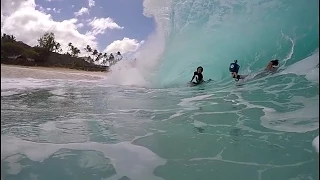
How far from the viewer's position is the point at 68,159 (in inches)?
77.2

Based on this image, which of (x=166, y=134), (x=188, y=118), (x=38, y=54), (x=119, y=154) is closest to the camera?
(x=38, y=54)

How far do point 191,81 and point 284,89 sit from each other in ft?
3.31

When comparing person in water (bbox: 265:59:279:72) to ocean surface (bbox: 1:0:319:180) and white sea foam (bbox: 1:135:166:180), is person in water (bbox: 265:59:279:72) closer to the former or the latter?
ocean surface (bbox: 1:0:319:180)

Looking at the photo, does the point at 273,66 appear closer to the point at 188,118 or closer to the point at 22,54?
the point at 188,118

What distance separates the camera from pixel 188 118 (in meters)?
2.41

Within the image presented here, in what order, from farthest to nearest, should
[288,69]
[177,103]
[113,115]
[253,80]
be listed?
[177,103] < [113,115] < [253,80] < [288,69]

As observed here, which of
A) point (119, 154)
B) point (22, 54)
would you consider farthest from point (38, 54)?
point (119, 154)

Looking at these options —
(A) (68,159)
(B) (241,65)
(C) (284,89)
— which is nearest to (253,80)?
(B) (241,65)

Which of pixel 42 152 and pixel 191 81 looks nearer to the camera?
pixel 42 152

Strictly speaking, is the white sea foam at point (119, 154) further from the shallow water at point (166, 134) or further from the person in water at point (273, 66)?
the person in water at point (273, 66)

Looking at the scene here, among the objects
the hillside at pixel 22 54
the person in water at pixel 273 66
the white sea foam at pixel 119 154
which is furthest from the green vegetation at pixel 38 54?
the person in water at pixel 273 66

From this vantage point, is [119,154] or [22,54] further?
[119,154]

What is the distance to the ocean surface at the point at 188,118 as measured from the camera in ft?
5.65

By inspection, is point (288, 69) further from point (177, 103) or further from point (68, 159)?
point (68, 159)
